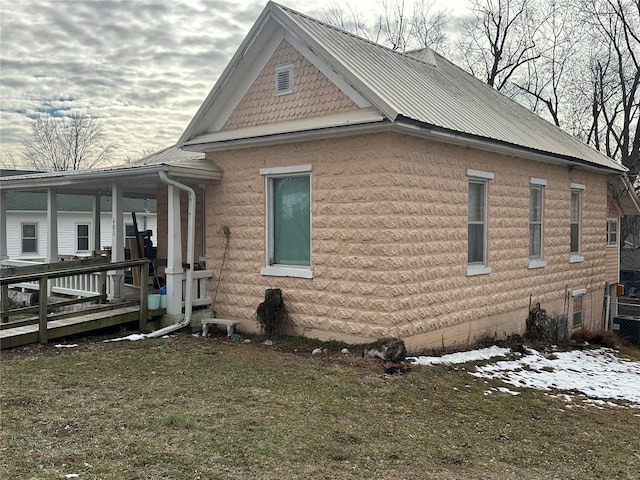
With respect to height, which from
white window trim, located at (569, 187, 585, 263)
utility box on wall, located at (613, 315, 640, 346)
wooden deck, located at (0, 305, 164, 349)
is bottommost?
utility box on wall, located at (613, 315, 640, 346)

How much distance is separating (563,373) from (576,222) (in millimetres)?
6243

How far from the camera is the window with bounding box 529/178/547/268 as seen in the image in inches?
505

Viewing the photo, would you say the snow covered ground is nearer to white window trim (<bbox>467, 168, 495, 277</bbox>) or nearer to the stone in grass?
the stone in grass

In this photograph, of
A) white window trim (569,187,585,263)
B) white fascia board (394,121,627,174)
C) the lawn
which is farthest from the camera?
white window trim (569,187,585,263)

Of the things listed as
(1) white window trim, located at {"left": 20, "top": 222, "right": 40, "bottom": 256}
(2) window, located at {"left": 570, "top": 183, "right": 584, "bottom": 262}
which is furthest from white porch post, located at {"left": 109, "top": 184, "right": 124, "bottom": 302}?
(1) white window trim, located at {"left": 20, "top": 222, "right": 40, "bottom": 256}

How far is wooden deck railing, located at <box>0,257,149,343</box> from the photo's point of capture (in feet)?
29.7

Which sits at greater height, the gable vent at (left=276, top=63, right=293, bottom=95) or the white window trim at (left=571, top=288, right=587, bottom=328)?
the gable vent at (left=276, top=63, right=293, bottom=95)

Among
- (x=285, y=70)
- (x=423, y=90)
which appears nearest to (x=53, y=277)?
(x=285, y=70)

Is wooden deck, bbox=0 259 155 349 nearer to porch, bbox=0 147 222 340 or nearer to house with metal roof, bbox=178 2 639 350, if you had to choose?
porch, bbox=0 147 222 340

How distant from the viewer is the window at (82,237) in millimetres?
28109

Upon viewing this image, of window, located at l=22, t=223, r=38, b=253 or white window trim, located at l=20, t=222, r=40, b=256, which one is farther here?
window, located at l=22, t=223, r=38, b=253

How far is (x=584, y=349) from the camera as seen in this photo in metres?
12.8

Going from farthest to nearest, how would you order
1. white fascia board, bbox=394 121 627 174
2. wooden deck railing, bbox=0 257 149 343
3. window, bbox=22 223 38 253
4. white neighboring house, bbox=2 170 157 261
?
window, bbox=22 223 38 253 → white neighboring house, bbox=2 170 157 261 → wooden deck railing, bbox=0 257 149 343 → white fascia board, bbox=394 121 627 174

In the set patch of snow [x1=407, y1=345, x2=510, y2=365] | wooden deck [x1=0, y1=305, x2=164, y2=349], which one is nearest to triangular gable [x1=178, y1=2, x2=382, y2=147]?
wooden deck [x1=0, y1=305, x2=164, y2=349]
